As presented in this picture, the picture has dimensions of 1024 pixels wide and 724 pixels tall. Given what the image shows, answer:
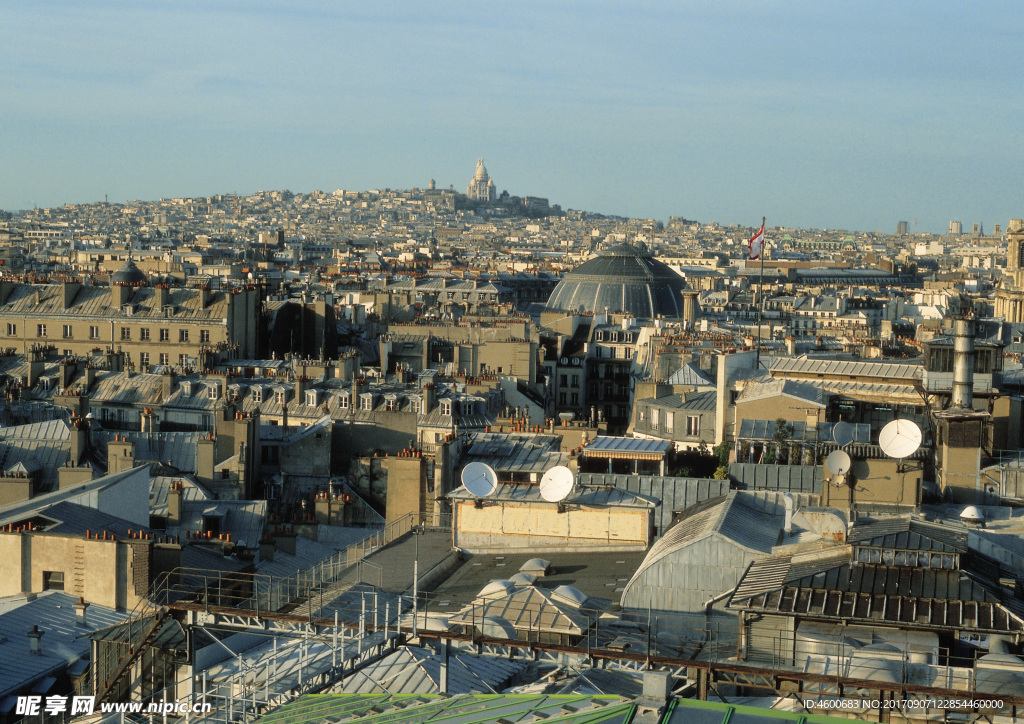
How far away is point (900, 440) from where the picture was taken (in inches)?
768

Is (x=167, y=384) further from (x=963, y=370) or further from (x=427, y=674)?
(x=427, y=674)

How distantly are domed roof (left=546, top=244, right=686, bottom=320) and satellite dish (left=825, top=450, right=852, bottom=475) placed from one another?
202ft

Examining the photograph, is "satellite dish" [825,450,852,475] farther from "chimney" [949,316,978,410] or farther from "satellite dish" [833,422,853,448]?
"chimney" [949,316,978,410]

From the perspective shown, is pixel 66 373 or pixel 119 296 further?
pixel 119 296

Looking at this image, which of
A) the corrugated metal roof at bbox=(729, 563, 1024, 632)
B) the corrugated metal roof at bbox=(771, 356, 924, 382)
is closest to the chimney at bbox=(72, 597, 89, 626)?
the corrugated metal roof at bbox=(729, 563, 1024, 632)

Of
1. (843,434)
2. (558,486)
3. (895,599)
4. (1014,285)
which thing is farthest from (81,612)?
(1014,285)

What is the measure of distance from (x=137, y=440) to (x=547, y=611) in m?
18.5

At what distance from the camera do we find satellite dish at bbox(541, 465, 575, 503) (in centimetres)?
1930

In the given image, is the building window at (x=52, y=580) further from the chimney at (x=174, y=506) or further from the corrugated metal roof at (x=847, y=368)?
the corrugated metal roof at (x=847, y=368)

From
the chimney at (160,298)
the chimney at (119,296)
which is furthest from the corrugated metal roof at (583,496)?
the chimney at (119,296)

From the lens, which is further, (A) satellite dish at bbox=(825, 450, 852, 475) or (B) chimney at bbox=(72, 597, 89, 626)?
(A) satellite dish at bbox=(825, 450, 852, 475)

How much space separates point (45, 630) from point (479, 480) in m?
6.07

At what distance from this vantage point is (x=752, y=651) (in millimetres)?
13961

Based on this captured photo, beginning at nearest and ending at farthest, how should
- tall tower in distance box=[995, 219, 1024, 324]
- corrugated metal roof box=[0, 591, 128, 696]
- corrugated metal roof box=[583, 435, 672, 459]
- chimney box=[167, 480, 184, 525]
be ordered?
corrugated metal roof box=[0, 591, 128, 696], chimney box=[167, 480, 184, 525], corrugated metal roof box=[583, 435, 672, 459], tall tower in distance box=[995, 219, 1024, 324]
